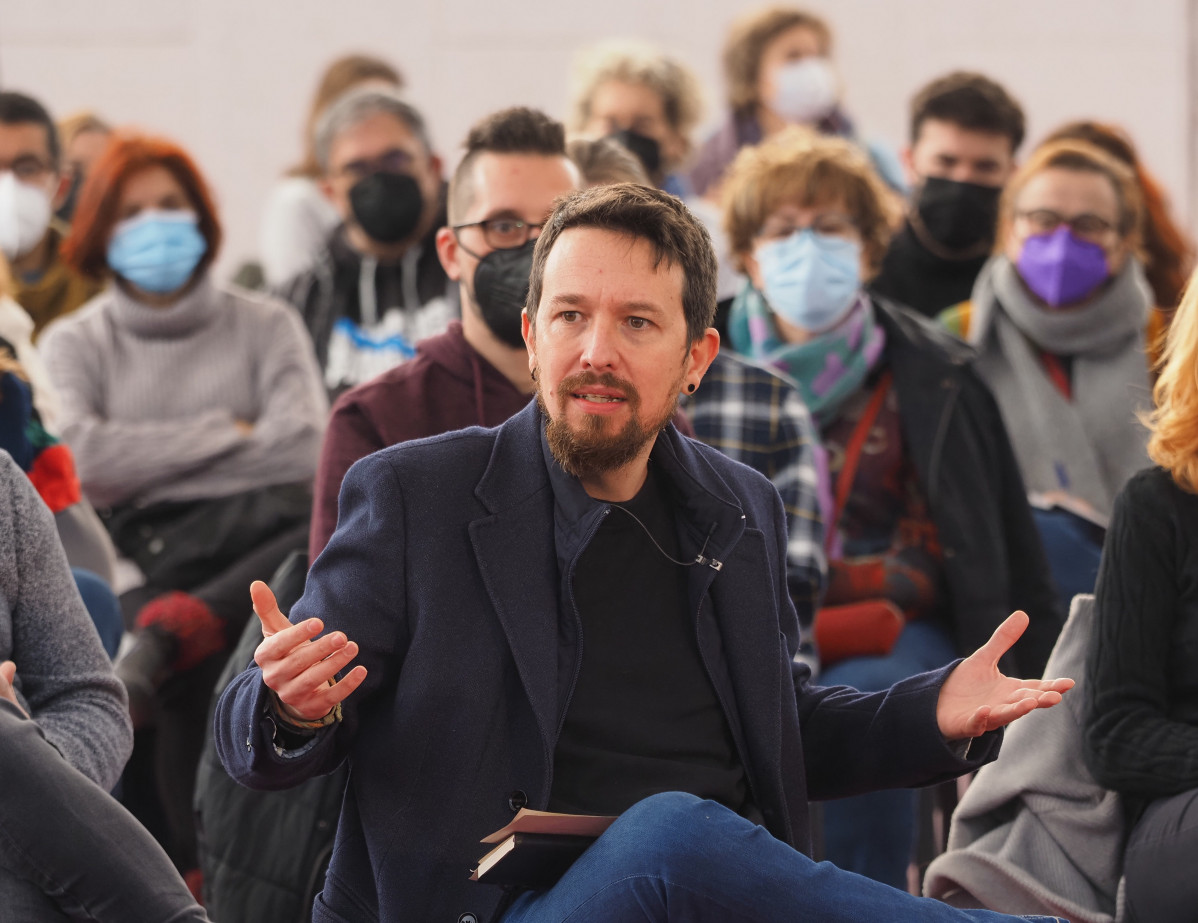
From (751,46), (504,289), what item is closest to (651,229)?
(504,289)

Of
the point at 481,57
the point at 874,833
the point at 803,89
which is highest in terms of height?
the point at 481,57

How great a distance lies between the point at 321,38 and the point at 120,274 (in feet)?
11.1

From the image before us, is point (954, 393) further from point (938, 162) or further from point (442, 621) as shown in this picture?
point (442, 621)

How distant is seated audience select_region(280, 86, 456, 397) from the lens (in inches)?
172

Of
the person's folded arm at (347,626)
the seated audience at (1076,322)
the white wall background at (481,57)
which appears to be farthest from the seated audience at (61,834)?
the white wall background at (481,57)

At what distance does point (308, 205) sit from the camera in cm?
522

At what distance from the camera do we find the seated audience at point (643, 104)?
4.85 meters

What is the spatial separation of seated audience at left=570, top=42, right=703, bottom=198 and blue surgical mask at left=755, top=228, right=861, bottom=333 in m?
1.18

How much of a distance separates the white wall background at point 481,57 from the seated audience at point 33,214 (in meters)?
2.51

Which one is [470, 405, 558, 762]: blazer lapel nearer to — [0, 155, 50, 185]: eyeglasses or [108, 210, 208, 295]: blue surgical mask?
[108, 210, 208, 295]: blue surgical mask

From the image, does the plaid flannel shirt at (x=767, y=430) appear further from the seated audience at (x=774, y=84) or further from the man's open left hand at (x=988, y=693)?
the seated audience at (x=774, y=84)

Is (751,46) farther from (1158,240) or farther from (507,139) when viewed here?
(507,139)

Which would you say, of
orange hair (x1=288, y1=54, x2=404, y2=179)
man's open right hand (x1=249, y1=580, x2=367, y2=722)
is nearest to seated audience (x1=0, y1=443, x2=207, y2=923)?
man's open right hand (x1=249, y1=580, x2=367, y2=722)

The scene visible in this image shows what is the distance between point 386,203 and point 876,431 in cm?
157
